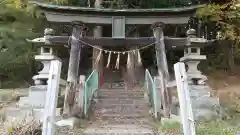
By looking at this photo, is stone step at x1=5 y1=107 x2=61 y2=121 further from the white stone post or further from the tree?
the tree

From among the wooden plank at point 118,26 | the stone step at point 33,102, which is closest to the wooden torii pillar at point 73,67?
the wooden plank at point 118,26

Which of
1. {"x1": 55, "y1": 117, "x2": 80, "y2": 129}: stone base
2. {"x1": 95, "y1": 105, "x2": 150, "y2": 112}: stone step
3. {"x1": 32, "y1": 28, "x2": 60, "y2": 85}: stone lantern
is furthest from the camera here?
{"x1": 32, "y1": 28, "x2": 60, "y2": 85}: stone lantern

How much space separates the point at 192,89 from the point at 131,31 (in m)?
6.70

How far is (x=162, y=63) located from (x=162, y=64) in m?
0.04

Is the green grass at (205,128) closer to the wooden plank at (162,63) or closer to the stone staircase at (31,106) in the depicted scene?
the wooden plank at (162,63)

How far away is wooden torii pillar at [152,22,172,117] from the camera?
865cm

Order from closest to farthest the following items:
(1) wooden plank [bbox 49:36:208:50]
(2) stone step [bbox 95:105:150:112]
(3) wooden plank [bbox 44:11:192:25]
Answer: (2) stone step [bbox 95:105:150:112], (1) wooden plank [bbox 49:36:208:50], (3) wooden plank [bbox 44:11:192:25]

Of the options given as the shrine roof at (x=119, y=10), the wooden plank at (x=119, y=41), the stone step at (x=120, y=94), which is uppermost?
the shrine roof at (x=119, y=10)

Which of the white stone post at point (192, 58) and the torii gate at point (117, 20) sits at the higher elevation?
the torii gate at point (117, 20)

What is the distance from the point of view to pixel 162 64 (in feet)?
31.8

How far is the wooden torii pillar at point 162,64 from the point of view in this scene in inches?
341

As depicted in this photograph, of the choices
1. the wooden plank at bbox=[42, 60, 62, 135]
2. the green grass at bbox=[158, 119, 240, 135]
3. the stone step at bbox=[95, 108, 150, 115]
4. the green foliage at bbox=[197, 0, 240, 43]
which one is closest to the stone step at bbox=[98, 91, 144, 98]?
the stone step at bbox=[95, 108, 150, 115]

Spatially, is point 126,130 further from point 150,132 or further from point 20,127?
point 20,127

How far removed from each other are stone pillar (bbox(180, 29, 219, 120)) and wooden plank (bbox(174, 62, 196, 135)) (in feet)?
10.9
